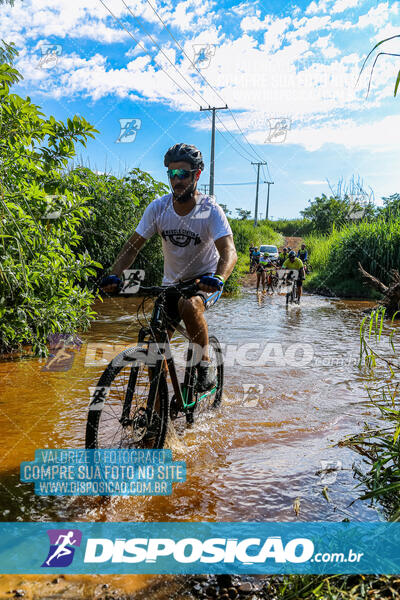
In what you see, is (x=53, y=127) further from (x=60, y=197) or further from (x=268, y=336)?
(x=268, y=336)

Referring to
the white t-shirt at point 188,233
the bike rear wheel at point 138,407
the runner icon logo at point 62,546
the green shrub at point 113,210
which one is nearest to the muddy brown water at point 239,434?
the runner icon logo at point 62,546

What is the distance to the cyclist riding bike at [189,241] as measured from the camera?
385 centimetres

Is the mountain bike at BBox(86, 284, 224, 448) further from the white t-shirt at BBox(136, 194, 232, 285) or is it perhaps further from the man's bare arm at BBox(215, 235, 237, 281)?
the white t-shirt at BBox(136, 194, 232, 285)

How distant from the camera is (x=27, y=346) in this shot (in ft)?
24.8

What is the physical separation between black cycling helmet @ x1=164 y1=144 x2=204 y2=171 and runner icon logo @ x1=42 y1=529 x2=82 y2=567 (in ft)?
9.36

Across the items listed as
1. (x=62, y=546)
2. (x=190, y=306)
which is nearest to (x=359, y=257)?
(x=190, y=306)

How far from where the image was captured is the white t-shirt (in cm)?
400

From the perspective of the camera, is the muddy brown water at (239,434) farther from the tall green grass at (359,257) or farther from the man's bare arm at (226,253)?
the tall green grass at (359,257)

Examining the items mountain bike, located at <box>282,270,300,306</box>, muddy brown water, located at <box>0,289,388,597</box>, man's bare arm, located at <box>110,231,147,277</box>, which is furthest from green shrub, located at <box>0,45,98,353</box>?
mountain bike, located at <box>282,270,300,306</box>

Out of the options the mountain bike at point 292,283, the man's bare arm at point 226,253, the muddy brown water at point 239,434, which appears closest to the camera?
the muddy brown water at point 239,434

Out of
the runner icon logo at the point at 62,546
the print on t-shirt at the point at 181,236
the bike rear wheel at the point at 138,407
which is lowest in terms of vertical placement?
the runner icon logo at the point at 62,546

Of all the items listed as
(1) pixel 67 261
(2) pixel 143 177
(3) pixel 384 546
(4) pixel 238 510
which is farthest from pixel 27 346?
(2) pixel 143 177

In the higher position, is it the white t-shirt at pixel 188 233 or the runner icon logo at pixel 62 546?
the white t-shirt at pixel 188 233

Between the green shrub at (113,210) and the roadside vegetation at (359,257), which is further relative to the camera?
the roadside vegetation at (359,257)
